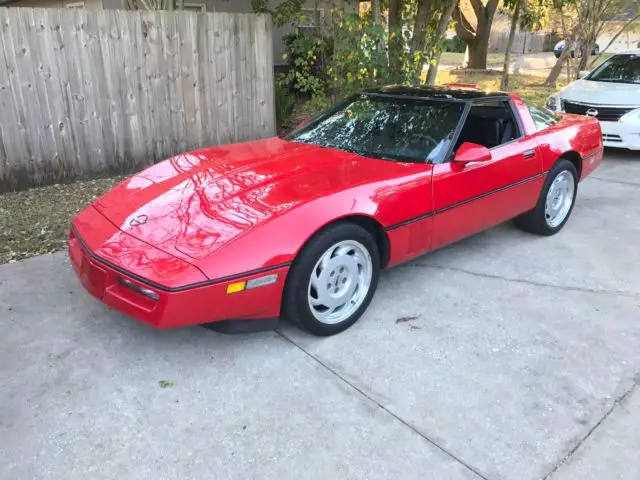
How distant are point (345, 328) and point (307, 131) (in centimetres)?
185

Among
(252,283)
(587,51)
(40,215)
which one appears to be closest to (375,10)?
(40,215)

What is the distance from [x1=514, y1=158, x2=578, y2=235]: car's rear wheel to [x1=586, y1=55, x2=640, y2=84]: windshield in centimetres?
458

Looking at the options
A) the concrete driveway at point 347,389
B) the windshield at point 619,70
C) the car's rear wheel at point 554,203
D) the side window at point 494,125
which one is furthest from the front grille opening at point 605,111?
the concrete driveway at point 347,389

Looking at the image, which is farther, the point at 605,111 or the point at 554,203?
the point at 605,111

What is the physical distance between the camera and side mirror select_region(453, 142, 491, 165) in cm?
368

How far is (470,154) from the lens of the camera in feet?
12.1

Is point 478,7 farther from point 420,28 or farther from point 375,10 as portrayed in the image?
point 375,10

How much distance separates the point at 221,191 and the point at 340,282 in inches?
36.2

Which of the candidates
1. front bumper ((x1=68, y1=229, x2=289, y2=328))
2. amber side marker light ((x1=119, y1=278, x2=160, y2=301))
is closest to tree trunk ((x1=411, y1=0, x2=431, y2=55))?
front bumper ((x1=68, y1=229, x2=289, y2=328))

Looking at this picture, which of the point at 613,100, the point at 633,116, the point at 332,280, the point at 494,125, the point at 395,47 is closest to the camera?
the point at 332,280

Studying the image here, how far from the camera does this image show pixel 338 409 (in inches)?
107

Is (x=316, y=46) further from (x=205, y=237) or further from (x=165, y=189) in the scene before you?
(x=205, y=237)

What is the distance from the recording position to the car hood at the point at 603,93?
7895mm

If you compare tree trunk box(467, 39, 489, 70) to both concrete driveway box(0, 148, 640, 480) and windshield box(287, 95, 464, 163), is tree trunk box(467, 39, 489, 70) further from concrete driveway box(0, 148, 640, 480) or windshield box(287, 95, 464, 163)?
concrete driveway box(0, 148, 640, 480)
